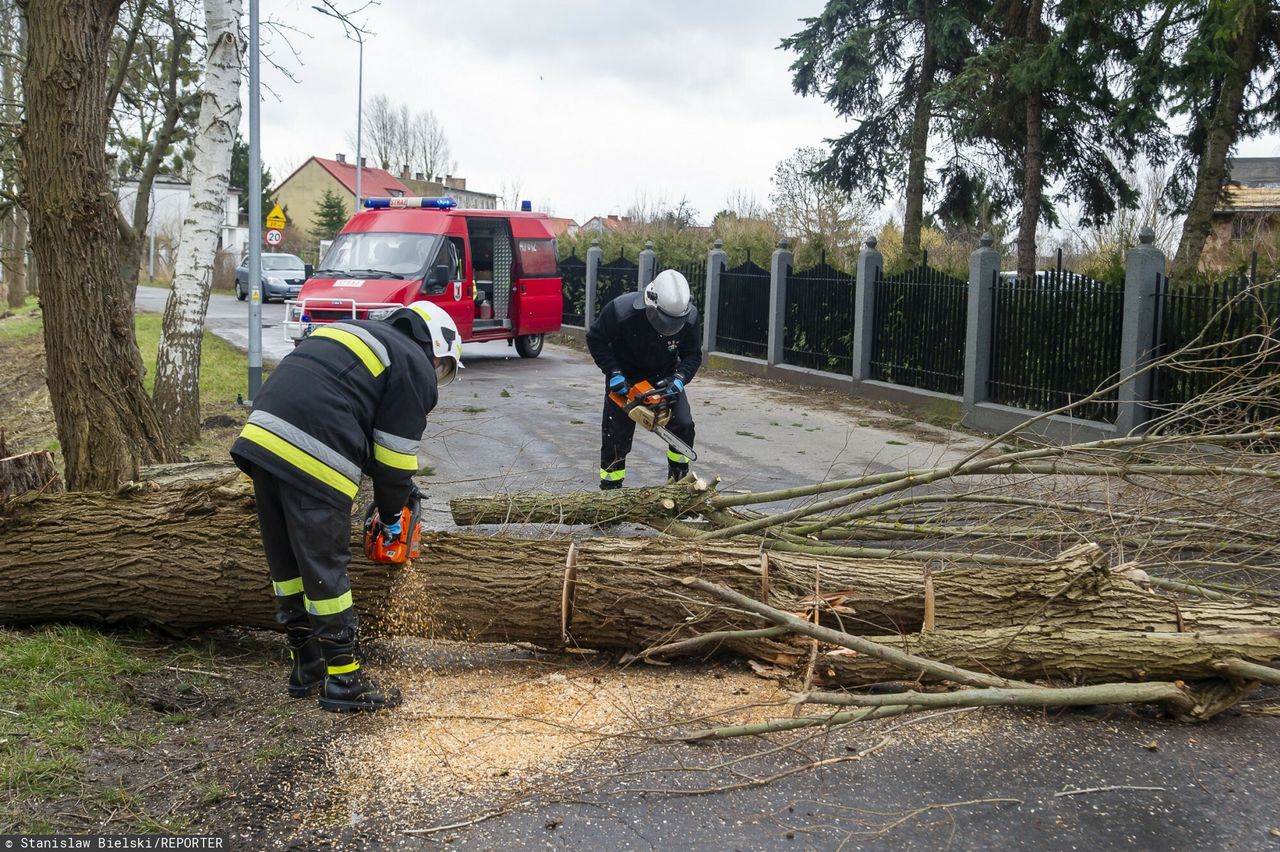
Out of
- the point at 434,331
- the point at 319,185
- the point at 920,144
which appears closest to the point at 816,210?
the point at 920,144

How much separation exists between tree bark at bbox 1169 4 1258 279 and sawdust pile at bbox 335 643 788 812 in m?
12.2

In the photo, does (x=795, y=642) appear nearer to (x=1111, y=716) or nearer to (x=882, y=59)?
(x=1111, y=716)

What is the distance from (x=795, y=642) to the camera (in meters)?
4.41

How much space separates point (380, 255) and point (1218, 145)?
454 inches

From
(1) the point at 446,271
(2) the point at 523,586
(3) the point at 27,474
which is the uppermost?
(1) the point at 446,271

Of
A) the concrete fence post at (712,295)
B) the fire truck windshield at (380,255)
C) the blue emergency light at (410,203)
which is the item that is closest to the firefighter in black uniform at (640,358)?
the fire truck windshield at (380,255)

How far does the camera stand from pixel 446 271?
51.8 feet

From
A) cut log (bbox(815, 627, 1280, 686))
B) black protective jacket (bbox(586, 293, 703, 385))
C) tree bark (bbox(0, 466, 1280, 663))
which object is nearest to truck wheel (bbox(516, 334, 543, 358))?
black protective jacket (bbox(586, 293, 703, 385))

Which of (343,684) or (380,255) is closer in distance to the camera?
(343,684)

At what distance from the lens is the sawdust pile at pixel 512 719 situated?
3.62 metres

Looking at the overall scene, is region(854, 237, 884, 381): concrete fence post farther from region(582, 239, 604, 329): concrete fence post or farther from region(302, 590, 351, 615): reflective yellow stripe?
region(302, 590, 351, 615): reflective yellow stripe

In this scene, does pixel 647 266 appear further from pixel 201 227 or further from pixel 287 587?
pixel 287 587

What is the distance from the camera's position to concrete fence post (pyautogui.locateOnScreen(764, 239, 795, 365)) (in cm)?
1628

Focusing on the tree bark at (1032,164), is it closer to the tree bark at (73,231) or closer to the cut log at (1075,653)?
the cut log at (1075,653)
